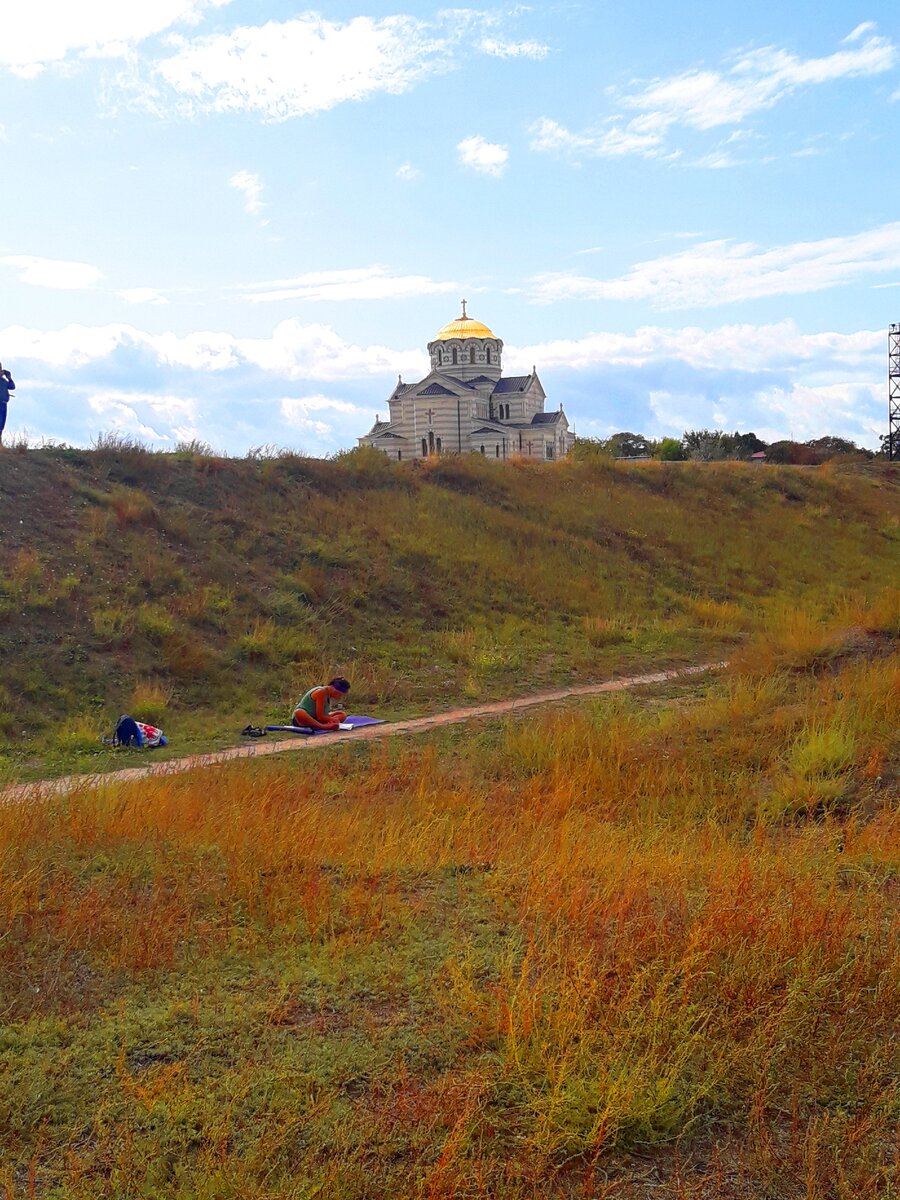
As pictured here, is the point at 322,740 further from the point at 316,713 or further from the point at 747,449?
the point at 747,449

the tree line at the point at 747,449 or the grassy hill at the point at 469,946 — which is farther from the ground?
the tree line at the point at 747,449

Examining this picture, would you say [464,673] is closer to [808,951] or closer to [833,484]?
[808,951]

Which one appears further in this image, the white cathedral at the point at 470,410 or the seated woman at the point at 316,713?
the white cathedral at the point at 470,410

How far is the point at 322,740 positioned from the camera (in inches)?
474

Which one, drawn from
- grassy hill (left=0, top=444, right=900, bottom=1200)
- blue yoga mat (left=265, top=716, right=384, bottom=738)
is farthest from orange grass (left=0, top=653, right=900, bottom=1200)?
blue yoga mat (left=265, top=716, right=384, bottom=738)

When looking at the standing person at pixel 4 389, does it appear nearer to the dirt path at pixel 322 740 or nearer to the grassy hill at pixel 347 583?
the grassy hill at pixel 347 583

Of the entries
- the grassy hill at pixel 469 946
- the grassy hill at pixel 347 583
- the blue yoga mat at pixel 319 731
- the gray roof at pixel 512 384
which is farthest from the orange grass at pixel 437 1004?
the gray roof at pixel 512 384

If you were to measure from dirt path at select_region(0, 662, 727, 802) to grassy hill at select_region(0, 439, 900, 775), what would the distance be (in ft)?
2.29

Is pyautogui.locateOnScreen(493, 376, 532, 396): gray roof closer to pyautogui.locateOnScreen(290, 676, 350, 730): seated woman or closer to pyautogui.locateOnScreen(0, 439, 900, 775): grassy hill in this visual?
pyautogui.locateOnScreen(0, 439, 900, 775): grassy hill

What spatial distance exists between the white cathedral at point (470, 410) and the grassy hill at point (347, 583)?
99.5 ft

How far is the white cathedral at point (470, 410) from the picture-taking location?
62656mm

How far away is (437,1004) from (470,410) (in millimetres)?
60750

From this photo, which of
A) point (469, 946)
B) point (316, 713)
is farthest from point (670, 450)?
point (469, 946)

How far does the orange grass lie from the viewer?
3.22 meters
